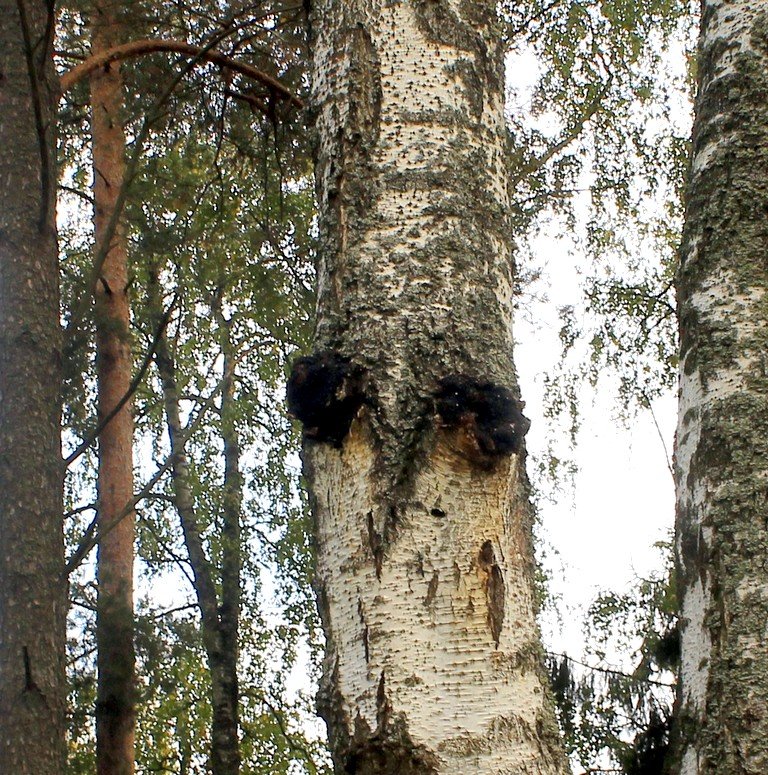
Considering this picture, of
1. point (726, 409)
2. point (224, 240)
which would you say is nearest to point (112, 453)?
point (224, 240)

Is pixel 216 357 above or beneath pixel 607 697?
above

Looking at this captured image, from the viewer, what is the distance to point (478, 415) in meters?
1.54

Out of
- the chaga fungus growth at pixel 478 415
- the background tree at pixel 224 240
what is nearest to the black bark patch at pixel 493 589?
the chaga fungus growth at pixel 478 415

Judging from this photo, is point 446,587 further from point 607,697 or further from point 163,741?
point 163,741

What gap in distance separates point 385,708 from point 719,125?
2.17 metres

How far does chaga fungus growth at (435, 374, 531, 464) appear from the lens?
60.2 inches

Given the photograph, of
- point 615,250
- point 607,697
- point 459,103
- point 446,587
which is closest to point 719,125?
point 459,103

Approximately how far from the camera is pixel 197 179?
811cm

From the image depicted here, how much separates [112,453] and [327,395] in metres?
7.32

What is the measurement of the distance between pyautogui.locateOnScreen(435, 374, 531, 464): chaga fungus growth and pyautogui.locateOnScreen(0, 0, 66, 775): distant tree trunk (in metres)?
3.11

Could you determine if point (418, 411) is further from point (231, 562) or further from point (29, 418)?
point (231, 562)

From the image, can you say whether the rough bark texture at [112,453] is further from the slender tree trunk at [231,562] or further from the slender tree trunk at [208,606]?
the slender tree trunk at [231,562]

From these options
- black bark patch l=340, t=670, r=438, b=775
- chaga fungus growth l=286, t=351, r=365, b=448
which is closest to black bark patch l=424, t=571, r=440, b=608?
black bark patch l=340, t=670, r=438, b=775

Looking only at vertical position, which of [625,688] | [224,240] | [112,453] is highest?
[224,240]
